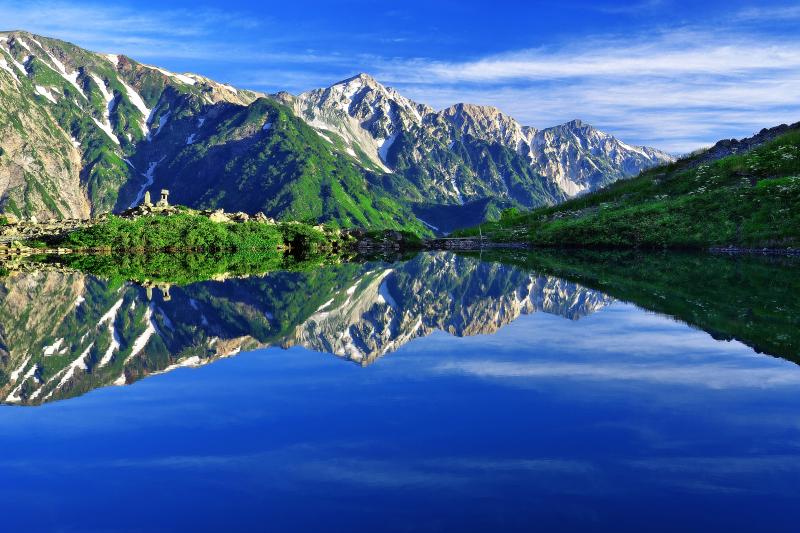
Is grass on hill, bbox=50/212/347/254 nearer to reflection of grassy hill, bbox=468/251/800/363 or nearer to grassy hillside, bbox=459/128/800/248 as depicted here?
grassy hillside, bbox=459/128/800/248

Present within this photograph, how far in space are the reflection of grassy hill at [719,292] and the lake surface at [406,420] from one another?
0.33 metres

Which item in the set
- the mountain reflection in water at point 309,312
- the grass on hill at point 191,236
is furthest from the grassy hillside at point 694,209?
the grass on hill at point 191,236

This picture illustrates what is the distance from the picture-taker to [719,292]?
46.1m

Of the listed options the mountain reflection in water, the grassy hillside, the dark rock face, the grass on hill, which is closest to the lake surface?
the mountain reflection in water

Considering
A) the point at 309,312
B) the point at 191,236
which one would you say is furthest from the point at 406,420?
the point at 191,236

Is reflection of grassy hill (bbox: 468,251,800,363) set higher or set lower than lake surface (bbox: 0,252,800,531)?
higher

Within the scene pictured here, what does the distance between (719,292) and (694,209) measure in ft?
266

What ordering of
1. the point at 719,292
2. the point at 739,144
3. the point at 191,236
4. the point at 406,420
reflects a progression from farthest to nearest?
the point at 739,144 → the point at 191,236 → the point at 719,292 → the point at 406,420

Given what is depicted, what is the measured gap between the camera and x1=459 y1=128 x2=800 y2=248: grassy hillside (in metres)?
105

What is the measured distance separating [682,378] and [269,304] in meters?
31.0

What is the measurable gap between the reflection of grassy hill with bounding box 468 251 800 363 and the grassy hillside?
2688 centimetres

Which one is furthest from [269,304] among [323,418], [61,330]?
[323,418]

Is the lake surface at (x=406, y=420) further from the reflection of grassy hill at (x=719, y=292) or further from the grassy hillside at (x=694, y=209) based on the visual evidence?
the grassy hillside at (x=694, y=209)

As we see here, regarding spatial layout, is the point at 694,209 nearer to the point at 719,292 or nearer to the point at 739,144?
the point at 739,144
